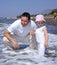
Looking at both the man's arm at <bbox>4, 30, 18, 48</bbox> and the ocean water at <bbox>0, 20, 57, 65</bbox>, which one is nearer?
the ocean water at <bbox>0, 20, 57, 65</bbox>

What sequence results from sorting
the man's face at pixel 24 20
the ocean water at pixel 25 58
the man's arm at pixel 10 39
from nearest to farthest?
1. the ocean water at pixel 25 58
2. the man's arm at pixel 10 39
3. the man's face at pixel 24 20

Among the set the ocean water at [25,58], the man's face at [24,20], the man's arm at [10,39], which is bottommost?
the ocean water at [25,58]

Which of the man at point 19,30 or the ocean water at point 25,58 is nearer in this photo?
the ocean water at point 25,58

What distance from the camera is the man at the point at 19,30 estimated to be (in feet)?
27.9

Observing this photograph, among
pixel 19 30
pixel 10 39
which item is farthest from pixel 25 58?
pixel 19 30

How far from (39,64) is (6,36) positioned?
1944 mm

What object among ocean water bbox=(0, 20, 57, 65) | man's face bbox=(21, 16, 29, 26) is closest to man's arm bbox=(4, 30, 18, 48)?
ocean water bbox=(0, 20, 57, 65)

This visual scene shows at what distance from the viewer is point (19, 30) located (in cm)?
870

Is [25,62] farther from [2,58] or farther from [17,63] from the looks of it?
[2,58]

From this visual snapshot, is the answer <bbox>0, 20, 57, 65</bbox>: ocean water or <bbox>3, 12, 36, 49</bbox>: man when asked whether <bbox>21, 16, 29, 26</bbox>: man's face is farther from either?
<bbox>0, 20, 57, 65</bbox>: ocean water

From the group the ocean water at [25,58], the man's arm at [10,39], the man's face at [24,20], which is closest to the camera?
the ocean water at [25,58]

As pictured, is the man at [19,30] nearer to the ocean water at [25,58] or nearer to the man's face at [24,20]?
the man's face at [24,20]

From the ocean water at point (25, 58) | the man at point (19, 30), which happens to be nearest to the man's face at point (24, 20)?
the man at point (19, 30)

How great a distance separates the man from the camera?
851 cm
